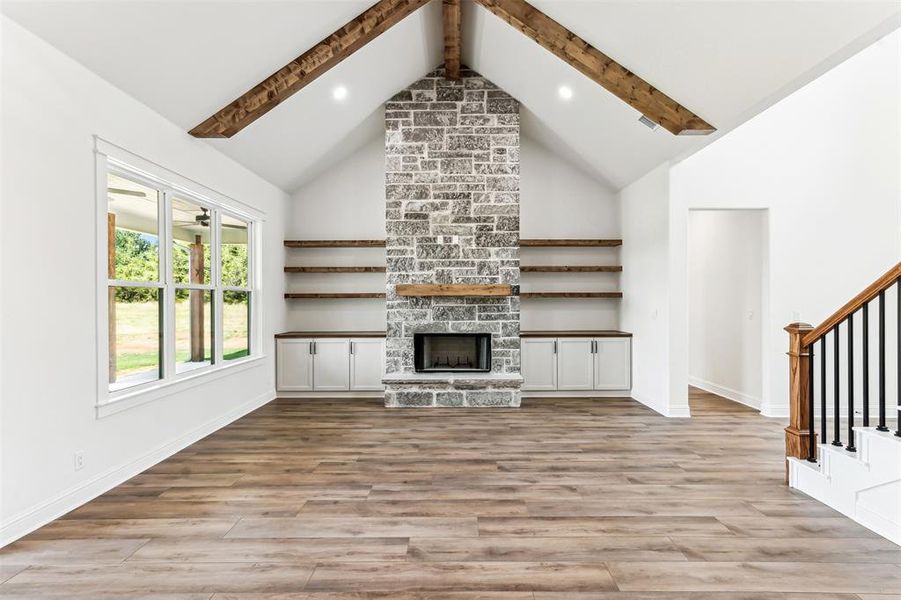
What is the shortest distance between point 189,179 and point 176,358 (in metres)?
1.53

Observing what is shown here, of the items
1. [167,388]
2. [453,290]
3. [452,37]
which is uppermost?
[452,37]

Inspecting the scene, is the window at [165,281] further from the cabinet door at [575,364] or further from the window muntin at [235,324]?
the cabinet door at [575,364]

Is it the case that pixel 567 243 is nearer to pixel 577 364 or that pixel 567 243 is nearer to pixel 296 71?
pixel 577 364

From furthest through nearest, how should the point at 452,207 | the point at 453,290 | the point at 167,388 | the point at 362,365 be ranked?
the point at 362,365, the point at 452,207, the point at 453,290, the point at 167,388

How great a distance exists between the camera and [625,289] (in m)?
6.96

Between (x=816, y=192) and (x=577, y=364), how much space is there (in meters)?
3.22

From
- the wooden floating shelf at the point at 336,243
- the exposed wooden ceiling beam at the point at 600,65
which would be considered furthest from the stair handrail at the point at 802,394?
the wooden floating shelf at the point at 336,243

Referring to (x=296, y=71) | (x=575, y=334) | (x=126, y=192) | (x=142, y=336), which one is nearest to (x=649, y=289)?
(x=575, y=334)

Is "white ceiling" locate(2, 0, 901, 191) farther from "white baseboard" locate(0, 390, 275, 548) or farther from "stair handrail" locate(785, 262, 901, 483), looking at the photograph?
"white baseboard" locate(0, 390, 275, 548)

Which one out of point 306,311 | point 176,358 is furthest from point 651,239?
point 176,358

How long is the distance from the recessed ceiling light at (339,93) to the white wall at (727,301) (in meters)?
4.59

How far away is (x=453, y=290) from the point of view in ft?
20.5

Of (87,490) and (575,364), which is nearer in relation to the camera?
(87,490)

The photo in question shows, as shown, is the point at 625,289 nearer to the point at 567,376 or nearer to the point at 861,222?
the point at 567,376
